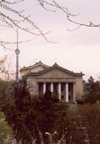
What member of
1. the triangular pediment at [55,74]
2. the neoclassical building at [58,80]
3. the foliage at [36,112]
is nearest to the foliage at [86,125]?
the foliage at [36,112]

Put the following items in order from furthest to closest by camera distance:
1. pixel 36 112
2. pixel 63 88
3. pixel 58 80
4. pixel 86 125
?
pixel 63 88, pixel 58 80, pixel 86 125, pixel 36 112

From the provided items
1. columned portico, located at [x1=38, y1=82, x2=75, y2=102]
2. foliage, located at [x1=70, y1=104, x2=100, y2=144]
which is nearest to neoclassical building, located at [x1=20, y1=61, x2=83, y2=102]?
columned portico, located at [x1=38, y1=82, x2=75, y2=102]

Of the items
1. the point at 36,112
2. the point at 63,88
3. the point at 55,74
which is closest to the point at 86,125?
the point at 36,112

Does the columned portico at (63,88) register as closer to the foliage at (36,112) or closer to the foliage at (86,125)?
the foliage at (86,125)

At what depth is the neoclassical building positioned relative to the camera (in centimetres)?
8000

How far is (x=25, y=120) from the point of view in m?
34.4

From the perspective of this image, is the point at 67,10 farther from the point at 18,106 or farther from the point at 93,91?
the point at 93,91

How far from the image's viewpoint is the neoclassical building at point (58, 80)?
3150 inches

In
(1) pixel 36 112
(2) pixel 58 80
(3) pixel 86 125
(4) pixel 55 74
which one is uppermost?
(4) pixel 55 74

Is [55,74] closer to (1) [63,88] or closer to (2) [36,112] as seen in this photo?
(1) [63,88]

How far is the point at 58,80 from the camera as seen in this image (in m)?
83.8

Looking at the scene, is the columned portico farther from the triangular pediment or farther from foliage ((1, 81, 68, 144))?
foliage ((1, 81, 68, 144))

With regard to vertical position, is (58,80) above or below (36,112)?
above

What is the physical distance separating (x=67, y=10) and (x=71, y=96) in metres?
84.4
